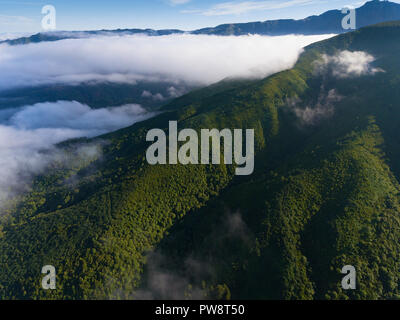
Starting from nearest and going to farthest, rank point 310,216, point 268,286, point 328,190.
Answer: point 268,286
point 310,216
point 328,190

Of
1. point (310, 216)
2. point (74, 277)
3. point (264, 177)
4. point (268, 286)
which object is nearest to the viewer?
point (268, 286)

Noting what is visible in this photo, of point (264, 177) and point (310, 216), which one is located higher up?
point (264, 177)

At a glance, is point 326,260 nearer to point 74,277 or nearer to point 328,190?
point 328,190

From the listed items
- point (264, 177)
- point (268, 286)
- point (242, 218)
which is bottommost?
point (268, 286)

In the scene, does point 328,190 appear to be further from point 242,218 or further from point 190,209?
point 190,209

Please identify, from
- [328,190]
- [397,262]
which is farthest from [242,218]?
[397,262]

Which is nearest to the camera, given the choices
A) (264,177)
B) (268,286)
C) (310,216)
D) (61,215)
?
(268,286)
